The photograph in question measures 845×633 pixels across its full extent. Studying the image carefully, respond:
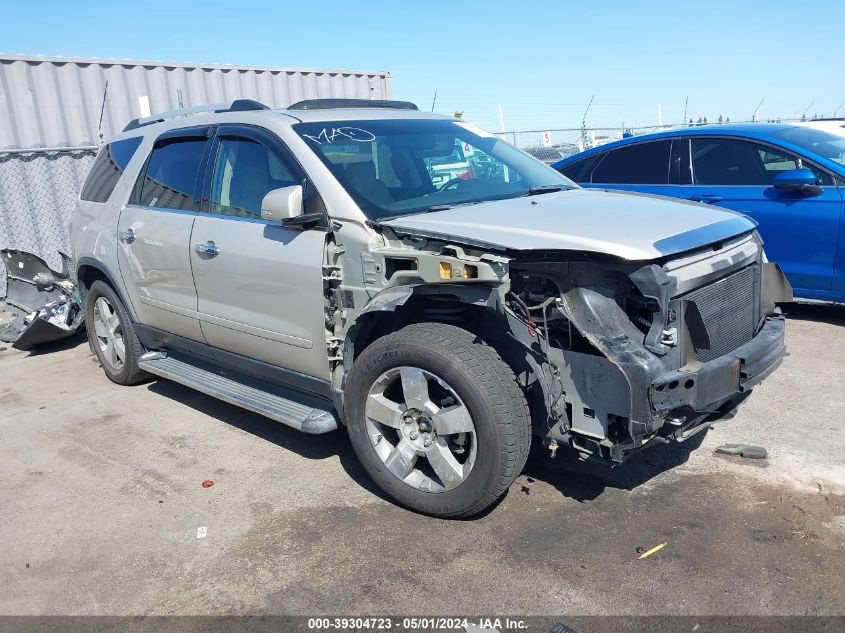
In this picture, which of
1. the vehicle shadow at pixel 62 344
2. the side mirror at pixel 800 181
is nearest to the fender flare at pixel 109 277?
the vehicle shadow at pixel 62 344

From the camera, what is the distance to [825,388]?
500 cm

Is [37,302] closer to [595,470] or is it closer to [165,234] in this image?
[165,234]

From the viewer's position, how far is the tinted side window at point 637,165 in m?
6.98

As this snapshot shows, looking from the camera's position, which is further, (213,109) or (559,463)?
(213,109)

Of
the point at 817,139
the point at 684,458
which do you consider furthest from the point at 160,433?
the point at 817,139

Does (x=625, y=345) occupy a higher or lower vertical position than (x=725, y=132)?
lower

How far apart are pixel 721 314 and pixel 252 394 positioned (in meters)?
2.68

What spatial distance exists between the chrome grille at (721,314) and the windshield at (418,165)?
4.45ft

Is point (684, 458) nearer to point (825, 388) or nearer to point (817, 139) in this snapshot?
point (825, 388)

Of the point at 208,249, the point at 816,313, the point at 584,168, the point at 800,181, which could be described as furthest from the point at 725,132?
the point at 208,249

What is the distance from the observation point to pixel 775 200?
6.26 metres

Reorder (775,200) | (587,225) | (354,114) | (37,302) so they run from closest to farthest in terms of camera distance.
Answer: (587,225)
(354,114)
(775,200)
(37,302)

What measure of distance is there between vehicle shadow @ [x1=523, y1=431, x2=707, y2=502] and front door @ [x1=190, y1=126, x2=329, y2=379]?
132cm

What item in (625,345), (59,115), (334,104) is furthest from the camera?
(59,115)
